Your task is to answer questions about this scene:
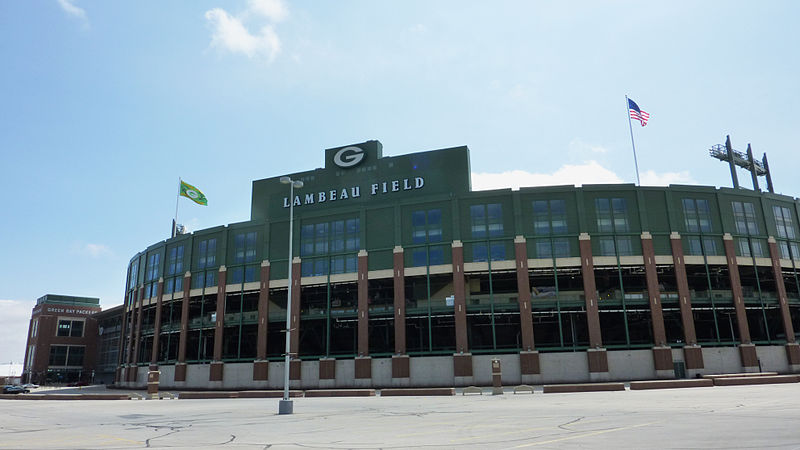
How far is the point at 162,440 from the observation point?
15141 mm

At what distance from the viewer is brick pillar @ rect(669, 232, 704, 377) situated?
52.3 metres

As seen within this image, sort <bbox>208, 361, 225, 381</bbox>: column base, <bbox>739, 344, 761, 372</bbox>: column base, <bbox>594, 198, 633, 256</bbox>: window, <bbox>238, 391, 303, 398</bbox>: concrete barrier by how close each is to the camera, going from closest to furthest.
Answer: <bbox>238, 391, 303, 398</bbox>: concrete barrier, <bbox>739, 344, 761, 372</bbox>: column base, <bbox>594, 198, 633, 256</bbox>: window, <bbox>208, 361, 225, 381</bbox>: column base

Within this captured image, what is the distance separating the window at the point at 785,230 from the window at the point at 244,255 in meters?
60.8

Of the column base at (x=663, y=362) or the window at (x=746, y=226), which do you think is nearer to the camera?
the column base at (x=663, y=362)

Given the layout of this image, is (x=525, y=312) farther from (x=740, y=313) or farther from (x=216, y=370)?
(x=216, y=370)

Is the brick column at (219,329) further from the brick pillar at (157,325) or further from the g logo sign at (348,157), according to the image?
the g logo sign at (348,157)

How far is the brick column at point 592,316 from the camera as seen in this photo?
5203 centimetres

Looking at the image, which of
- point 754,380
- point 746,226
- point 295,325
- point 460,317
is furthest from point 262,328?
point 746,226

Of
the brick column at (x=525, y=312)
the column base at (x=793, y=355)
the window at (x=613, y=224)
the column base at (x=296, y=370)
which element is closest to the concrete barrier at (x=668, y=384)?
the brick column at (x=525, y=312)

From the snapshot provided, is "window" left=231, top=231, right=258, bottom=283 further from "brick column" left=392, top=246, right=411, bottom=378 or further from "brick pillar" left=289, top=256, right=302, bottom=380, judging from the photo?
"brick column" left=392, top=246, right=411, bottom=378

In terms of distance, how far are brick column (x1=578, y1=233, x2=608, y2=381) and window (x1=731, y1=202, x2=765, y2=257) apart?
1760cm

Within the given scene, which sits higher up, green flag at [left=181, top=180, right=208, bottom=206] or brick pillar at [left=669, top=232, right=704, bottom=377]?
green flag at [left=181, top=180, right=208, bottom=206]

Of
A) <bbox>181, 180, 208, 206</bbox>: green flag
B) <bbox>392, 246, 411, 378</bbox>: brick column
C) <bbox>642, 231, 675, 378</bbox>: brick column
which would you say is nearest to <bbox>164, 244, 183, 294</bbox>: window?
<bbox>181, 180, 208, 206</bbox>: green flag

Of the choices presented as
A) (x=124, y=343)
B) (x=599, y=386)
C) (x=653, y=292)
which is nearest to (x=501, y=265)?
(x=653, y=292)
